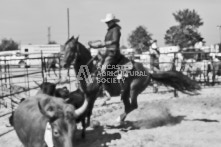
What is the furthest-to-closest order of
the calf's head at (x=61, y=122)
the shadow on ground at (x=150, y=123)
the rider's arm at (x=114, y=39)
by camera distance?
the shadow on ground at (x=150, y=123)
the rider's arm at (x=114, y=39)
the calf's head at (x=61, y=122)

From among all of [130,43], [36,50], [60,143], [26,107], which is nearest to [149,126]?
[26,107]

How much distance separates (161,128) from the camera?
6.45m

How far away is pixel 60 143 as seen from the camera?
11.1ft

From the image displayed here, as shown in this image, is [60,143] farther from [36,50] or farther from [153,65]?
[36,50]

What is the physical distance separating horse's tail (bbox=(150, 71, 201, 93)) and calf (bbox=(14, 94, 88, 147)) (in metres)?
3.52

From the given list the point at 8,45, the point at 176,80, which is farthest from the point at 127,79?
the point at 8,45

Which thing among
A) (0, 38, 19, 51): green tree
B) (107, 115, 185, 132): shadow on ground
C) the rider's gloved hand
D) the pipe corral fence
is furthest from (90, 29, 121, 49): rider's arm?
(0, 38, 19, 51): green tree

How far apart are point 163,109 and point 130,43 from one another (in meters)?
46.9

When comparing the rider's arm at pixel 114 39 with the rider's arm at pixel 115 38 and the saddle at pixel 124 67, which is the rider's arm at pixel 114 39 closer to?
the rider's arm at pixel 115 38

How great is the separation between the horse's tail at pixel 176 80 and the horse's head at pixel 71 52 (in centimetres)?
202

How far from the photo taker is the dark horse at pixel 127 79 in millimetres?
6387

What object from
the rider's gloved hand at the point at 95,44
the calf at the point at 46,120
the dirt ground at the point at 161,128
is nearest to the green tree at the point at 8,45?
the dirt ground at the point at 161,128

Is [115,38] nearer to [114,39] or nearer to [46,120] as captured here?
[114,39]

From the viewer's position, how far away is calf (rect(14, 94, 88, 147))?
3393 millimetres
